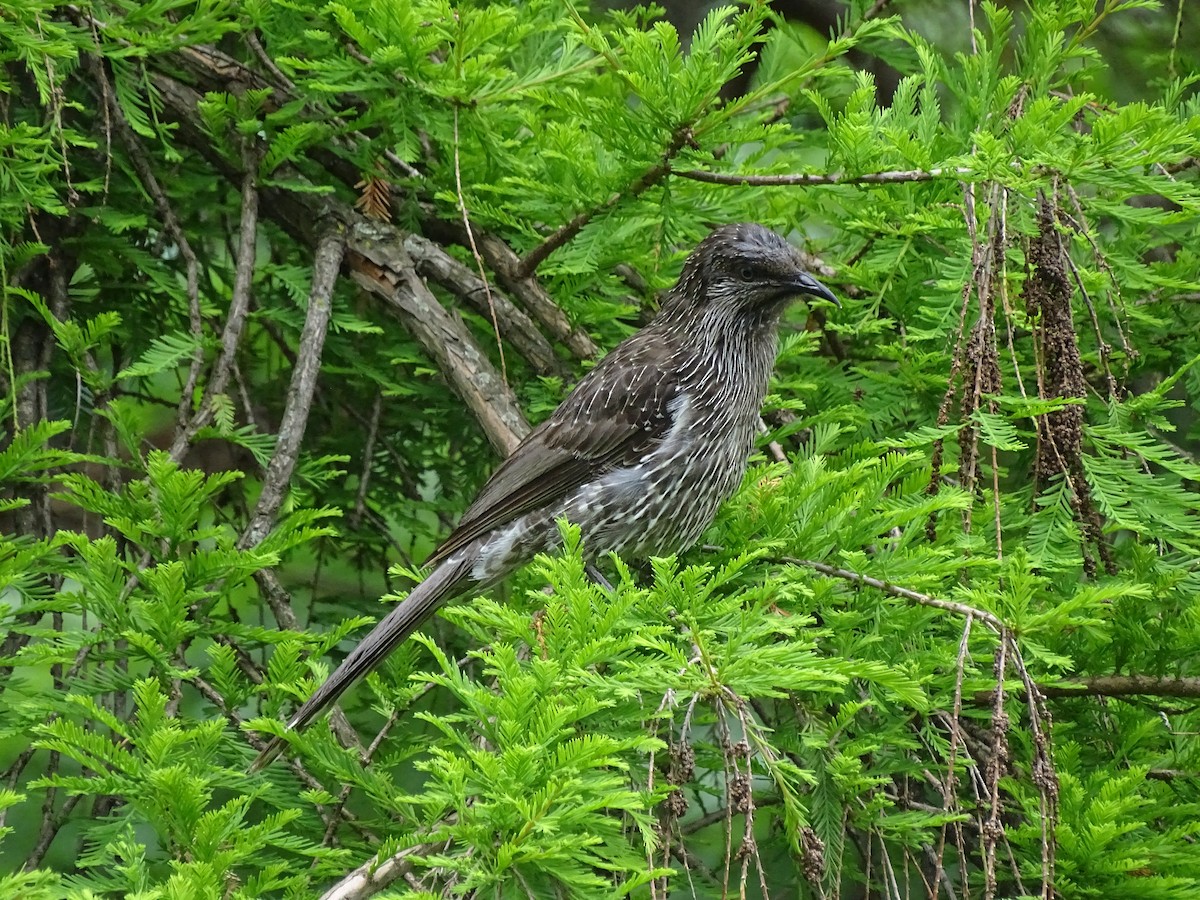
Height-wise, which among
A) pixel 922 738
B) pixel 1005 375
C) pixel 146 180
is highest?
pixel 146 180

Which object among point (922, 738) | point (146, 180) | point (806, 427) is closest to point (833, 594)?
point (922, 738)

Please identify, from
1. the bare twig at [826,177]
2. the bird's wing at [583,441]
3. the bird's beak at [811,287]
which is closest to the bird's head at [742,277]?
the bird's beak at [811,287]

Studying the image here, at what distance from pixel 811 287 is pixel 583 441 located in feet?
2.91

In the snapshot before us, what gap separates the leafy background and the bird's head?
13 cm

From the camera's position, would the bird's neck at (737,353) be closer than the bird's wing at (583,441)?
No

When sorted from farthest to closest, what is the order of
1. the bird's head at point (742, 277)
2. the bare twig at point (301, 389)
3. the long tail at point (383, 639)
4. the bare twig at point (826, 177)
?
the bird's head at point (742, 277), the bare twig at point (301, 389), the long tail at point (383, 639), the bare twig at point (826, 177)

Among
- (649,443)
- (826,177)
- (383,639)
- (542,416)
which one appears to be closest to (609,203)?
(826,177)

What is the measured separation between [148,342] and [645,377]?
1727 millimetres

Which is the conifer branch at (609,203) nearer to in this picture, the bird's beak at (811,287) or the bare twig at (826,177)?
the bare twig at (826,177)

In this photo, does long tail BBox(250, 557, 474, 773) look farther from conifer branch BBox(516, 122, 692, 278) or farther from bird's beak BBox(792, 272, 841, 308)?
bird's beak BBox(792, 272, 841, 308)

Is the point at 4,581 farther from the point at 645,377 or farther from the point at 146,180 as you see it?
the point at 645,377

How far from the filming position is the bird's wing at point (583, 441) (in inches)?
150

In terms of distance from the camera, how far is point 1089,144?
2564mm

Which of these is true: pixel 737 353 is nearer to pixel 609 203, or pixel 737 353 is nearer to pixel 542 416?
pixel 542 416
